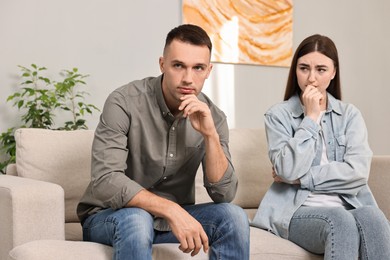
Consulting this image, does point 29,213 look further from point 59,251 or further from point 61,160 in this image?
point 61,160

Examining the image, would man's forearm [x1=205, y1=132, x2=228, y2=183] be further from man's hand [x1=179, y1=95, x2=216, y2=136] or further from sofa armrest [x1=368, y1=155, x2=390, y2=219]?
sofa armrest [x1=368, y1=155, x2=390, y2=219]

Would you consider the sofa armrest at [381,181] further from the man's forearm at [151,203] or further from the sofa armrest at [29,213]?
the sofa armrest at [29,213]

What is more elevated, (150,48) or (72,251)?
(150,48)

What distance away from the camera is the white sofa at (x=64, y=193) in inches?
76.1

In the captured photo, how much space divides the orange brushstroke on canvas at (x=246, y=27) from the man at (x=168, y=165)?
185 cm

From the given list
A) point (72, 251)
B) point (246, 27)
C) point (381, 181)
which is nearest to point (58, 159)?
point (72, 251)

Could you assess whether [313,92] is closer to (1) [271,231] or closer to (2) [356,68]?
(1) [271,231]

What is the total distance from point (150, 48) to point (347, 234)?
2.08m

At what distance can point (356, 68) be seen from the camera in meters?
4.66

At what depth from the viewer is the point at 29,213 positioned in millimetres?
1984

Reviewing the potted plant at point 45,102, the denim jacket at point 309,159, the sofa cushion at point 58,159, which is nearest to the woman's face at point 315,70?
the denim jacket at point 309,159

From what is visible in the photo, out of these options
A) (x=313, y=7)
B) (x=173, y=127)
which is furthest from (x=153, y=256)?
(x=313, y=7)

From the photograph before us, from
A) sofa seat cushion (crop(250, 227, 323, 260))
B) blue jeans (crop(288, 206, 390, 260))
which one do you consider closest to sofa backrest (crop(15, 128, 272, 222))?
sofa seat cushion (crop(250, 227, 323, 260))

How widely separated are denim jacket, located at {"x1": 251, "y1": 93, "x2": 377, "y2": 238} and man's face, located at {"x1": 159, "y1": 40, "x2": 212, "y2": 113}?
52 cm
